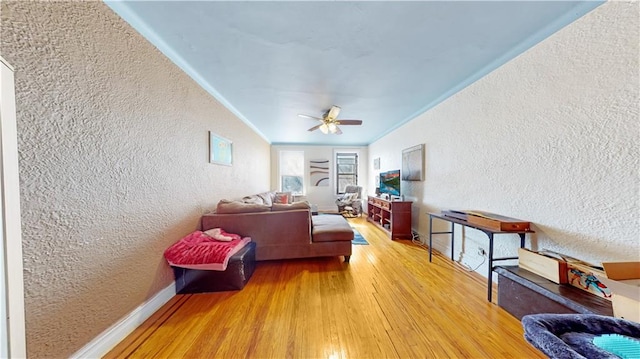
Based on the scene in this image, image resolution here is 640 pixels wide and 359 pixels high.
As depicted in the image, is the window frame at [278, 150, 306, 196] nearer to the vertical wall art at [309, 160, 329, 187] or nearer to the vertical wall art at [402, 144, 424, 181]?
the vertical wall art at [309, 160, 329, 187]

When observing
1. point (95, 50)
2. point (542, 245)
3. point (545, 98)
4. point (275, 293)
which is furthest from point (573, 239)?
point (95, 50)

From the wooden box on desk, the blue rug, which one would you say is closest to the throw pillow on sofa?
the blue rug

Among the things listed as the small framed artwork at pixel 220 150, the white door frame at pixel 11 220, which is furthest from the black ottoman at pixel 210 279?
the small framed artwork at pixel 220 150

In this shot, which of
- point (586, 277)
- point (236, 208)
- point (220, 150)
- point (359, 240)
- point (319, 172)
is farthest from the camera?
point (319, 172)

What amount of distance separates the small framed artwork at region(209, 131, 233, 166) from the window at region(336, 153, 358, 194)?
3.86 m

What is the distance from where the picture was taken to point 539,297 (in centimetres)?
135

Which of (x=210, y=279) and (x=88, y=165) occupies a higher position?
(x=88, y=165)

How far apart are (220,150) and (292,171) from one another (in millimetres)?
3670

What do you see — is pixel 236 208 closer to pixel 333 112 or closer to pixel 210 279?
pixel 210 279

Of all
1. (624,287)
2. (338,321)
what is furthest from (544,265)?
(338,321)

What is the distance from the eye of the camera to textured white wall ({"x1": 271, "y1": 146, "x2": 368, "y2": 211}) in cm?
622

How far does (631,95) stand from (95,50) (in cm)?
322

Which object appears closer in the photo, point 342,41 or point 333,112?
point 342,41

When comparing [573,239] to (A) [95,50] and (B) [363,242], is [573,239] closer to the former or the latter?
(B) [363,242]
